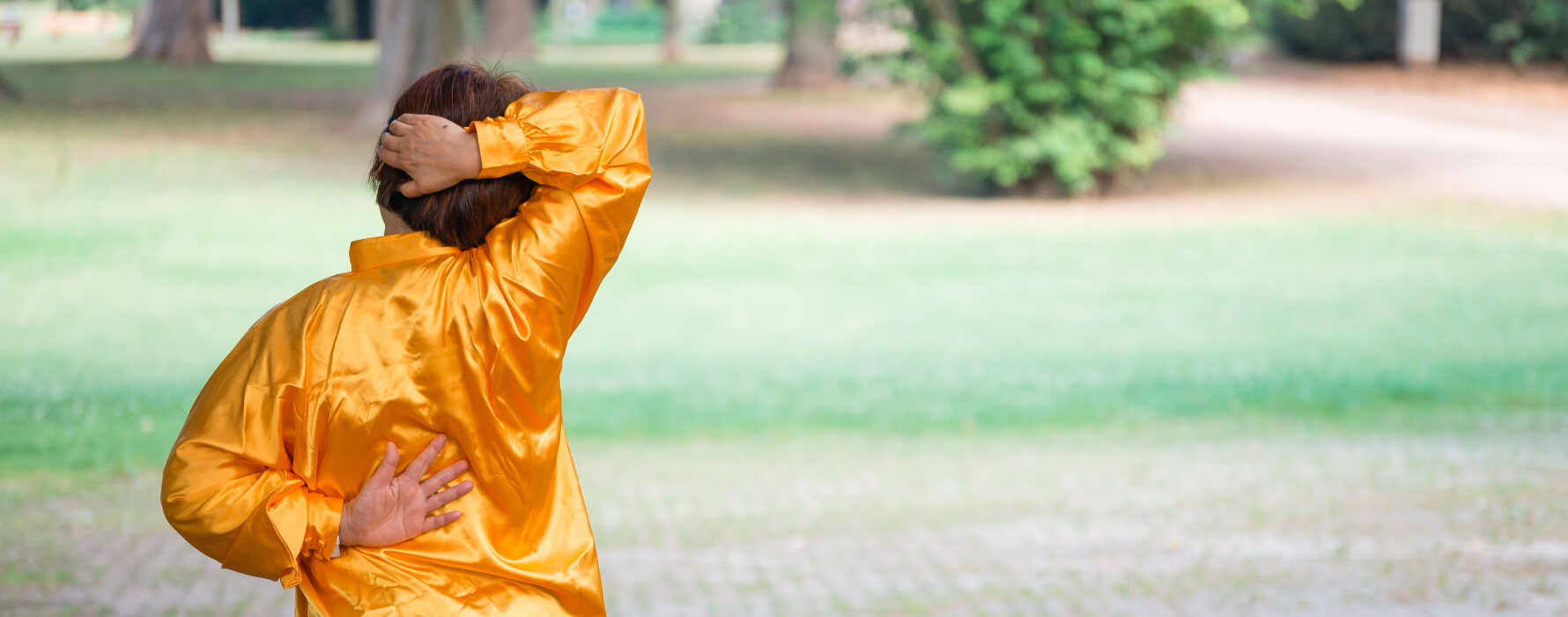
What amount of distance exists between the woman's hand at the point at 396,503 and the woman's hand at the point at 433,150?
1.26 ft

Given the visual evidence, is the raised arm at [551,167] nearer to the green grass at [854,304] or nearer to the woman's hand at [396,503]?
the woman's hand at [396,503]

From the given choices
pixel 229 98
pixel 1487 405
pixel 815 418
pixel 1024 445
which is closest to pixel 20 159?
pixel 229 98

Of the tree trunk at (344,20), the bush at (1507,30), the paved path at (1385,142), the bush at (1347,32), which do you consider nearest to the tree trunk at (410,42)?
the paved path at (1385,142)

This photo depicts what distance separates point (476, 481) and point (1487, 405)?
8571 mm

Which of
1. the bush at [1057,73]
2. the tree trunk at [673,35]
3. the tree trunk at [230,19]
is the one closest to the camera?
the bush at [1057,73]

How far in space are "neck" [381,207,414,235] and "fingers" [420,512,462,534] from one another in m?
0.42

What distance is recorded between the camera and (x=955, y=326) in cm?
1231

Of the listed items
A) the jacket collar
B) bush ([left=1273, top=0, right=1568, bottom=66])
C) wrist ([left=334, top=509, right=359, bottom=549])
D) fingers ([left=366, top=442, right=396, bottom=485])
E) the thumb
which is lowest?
wrist ([left=334, top=509, right=359, bottom=549])

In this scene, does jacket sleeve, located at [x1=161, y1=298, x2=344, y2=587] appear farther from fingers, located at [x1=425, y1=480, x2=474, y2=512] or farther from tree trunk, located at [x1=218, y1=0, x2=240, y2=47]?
tree trunk, located at [x1=218, y1=0, x2=240, y2=47]

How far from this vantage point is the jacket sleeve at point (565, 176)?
7.20 feet

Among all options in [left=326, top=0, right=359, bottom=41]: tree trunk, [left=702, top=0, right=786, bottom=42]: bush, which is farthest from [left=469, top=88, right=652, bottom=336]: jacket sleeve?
[left=702, top=0, right=786, bottom=42]: bush

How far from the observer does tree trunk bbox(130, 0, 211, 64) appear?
36344 millimetres

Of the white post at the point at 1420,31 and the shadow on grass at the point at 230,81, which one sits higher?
the white post at the point at 1420,31

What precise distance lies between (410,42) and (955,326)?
17873 mm
